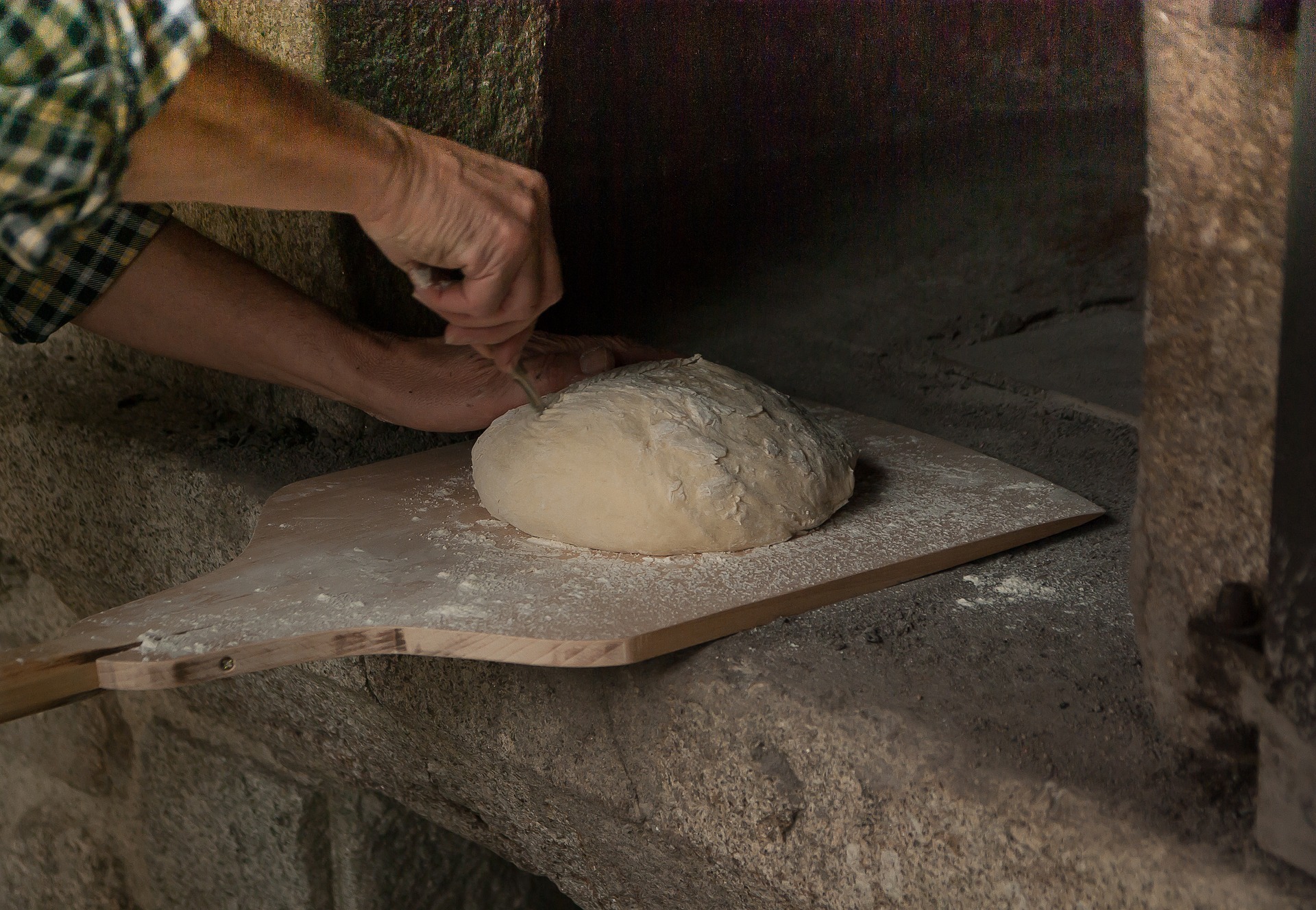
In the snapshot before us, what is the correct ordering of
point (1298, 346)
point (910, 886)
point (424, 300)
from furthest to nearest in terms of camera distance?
point (424, 300)
point (910, 886)
point (1298, 346)

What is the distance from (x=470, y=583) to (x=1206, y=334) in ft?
2.33

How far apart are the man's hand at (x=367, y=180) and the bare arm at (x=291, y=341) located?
0.16m

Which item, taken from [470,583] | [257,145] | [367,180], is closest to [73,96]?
[257,145]

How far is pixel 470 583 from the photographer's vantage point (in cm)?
117

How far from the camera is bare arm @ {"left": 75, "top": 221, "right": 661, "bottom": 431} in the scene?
1521mm

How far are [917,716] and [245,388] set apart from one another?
3.97ft

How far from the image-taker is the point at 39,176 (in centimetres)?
97

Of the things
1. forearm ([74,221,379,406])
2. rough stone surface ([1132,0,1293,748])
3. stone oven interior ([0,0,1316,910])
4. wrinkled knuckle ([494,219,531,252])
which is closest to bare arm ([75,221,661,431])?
forearm ([74,221,379,406])

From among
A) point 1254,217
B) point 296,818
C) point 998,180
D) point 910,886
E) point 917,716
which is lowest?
point 296,818

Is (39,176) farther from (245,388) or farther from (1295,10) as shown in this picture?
(1295,10)

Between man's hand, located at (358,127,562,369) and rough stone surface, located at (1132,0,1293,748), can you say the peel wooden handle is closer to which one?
man's hand, located at (358,127,562,369)

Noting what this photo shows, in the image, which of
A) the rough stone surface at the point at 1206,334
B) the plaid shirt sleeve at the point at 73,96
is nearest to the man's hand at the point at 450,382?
the plaid shirt sleeve at the point at 73,96

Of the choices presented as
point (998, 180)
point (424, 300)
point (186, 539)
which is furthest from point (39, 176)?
point (998, 180)

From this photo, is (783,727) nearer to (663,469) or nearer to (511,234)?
(663,469)
